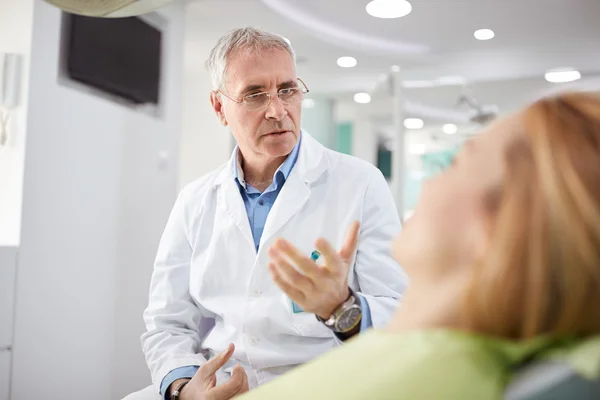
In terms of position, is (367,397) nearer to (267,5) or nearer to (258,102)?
(258,102)

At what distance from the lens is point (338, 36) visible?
15.5 ft

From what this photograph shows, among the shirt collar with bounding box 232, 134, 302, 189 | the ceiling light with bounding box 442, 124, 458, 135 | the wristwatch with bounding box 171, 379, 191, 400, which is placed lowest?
the wristwatch with bounding box 171, 379, 191, 400

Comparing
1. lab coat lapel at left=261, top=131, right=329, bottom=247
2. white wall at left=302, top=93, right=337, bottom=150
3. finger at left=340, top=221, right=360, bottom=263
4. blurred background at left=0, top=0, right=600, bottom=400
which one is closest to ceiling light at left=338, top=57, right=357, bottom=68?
blurred background at left=0, top=0, right=600, bottom=400

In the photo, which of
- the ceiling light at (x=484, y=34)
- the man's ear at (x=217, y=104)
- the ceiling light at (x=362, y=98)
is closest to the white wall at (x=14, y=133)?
the man's ear at (x=217, y=104)

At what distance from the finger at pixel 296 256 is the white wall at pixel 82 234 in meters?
1.98

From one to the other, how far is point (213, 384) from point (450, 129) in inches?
186

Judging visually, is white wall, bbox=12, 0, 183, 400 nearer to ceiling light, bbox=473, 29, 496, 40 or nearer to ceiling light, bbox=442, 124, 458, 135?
ceiling light, bbox=473, 29, 496, 40

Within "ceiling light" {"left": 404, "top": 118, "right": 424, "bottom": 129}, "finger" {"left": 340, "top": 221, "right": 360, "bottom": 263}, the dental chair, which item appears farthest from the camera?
"ceiling light" {"left": 404, "top": 118, "right": 424, "bottom": 129}

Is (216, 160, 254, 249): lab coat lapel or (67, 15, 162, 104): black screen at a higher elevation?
(67, 15, 162, 104): black screen

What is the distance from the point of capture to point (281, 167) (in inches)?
63.7

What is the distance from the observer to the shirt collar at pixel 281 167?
63.7 inches

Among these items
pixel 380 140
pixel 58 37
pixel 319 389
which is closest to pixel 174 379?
pixel 319 389

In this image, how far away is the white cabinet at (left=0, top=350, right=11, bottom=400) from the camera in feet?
7.64

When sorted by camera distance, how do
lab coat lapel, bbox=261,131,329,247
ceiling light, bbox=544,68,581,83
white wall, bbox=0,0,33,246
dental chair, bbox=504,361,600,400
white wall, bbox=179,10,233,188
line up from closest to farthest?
dental chair, bbox=504,361,600,400 < lab coat lapel, bbox=261,131,329,247 < white wall, bbox=0,0,33,246 < ceiling light, bbox=544,68,581,83 < white wall, bbox=179,10,233,188
